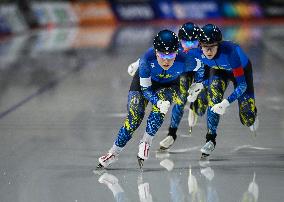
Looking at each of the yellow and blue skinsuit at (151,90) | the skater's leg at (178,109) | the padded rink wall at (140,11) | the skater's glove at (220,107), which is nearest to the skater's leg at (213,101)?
the skater's glove at (220,107)

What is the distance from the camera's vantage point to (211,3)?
2923 centimetres

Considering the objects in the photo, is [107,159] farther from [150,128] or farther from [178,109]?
[178,109]

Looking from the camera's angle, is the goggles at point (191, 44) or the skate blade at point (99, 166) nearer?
the skate blade at point (99, 166)

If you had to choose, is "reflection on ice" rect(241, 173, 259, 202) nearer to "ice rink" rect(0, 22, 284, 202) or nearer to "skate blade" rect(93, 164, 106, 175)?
"ice rink" rect(0, 22, 284, 202)

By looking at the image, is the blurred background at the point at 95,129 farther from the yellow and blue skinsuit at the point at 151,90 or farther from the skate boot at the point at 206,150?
the yellow and blue skinsuit at the point at 151,90

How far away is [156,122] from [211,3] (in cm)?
2349

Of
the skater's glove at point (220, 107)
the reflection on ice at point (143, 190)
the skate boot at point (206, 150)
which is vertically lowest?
the reflection on ice at point (143, 190)

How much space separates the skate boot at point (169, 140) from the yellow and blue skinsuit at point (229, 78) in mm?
533

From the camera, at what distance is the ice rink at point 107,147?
5750 mm

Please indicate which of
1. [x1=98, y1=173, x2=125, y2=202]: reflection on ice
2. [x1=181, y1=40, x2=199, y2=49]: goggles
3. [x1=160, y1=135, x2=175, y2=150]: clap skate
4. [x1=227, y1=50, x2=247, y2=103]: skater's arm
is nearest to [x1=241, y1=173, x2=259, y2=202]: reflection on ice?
[x1=98, y1=173, x2=125, y2=202]: reflection on ice


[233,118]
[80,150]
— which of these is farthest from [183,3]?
[80,150]

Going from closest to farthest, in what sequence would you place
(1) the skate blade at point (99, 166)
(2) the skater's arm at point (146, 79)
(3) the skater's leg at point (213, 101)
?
(2) the skater's arm at point (146, 79) < (1) the skate blade at point (99, 166) < (3) the skater's leg at point (213, 101)

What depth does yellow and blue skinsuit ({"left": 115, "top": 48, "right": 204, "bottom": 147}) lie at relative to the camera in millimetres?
6340

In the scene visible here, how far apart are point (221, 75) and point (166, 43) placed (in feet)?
3.63
